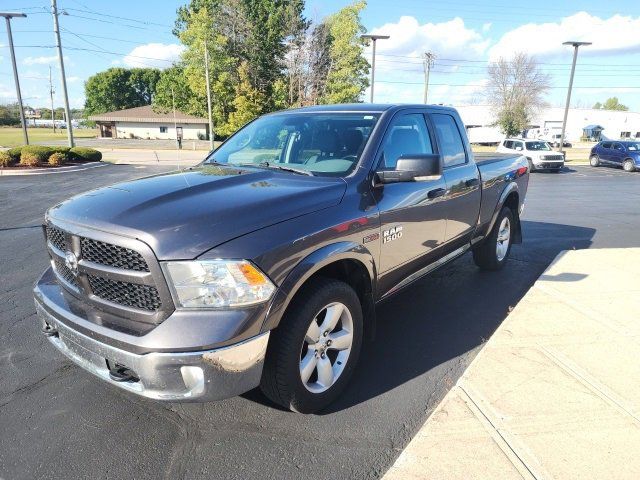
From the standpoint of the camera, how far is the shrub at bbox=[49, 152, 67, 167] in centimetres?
1836

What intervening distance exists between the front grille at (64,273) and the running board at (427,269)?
201 cm

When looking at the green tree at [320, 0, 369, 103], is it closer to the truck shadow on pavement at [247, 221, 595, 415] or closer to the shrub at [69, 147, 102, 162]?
the shrub at [69, 147, 102, 162]

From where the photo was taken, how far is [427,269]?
3943mm

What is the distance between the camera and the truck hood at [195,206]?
2.20m

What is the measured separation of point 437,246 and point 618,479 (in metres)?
2.09

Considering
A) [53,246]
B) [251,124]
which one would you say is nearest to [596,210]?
[251,124]

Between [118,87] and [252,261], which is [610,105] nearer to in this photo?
[118,87]

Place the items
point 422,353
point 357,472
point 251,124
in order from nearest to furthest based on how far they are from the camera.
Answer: point 357,472 < point 422,353 < point 251,124

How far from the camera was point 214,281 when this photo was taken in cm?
218

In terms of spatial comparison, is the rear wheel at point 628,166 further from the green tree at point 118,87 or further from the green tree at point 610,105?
the green tree at point 610,105

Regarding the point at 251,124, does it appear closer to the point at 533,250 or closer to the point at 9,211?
the point at 533,250

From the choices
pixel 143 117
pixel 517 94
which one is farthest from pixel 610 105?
pixel 143 117

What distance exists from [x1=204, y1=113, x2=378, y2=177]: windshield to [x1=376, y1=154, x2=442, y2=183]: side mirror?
25 cm

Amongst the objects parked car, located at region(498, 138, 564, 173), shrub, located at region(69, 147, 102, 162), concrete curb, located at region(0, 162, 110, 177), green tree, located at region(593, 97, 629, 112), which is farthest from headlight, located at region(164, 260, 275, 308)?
green tree, located at region(593, 97, 629, 112)
